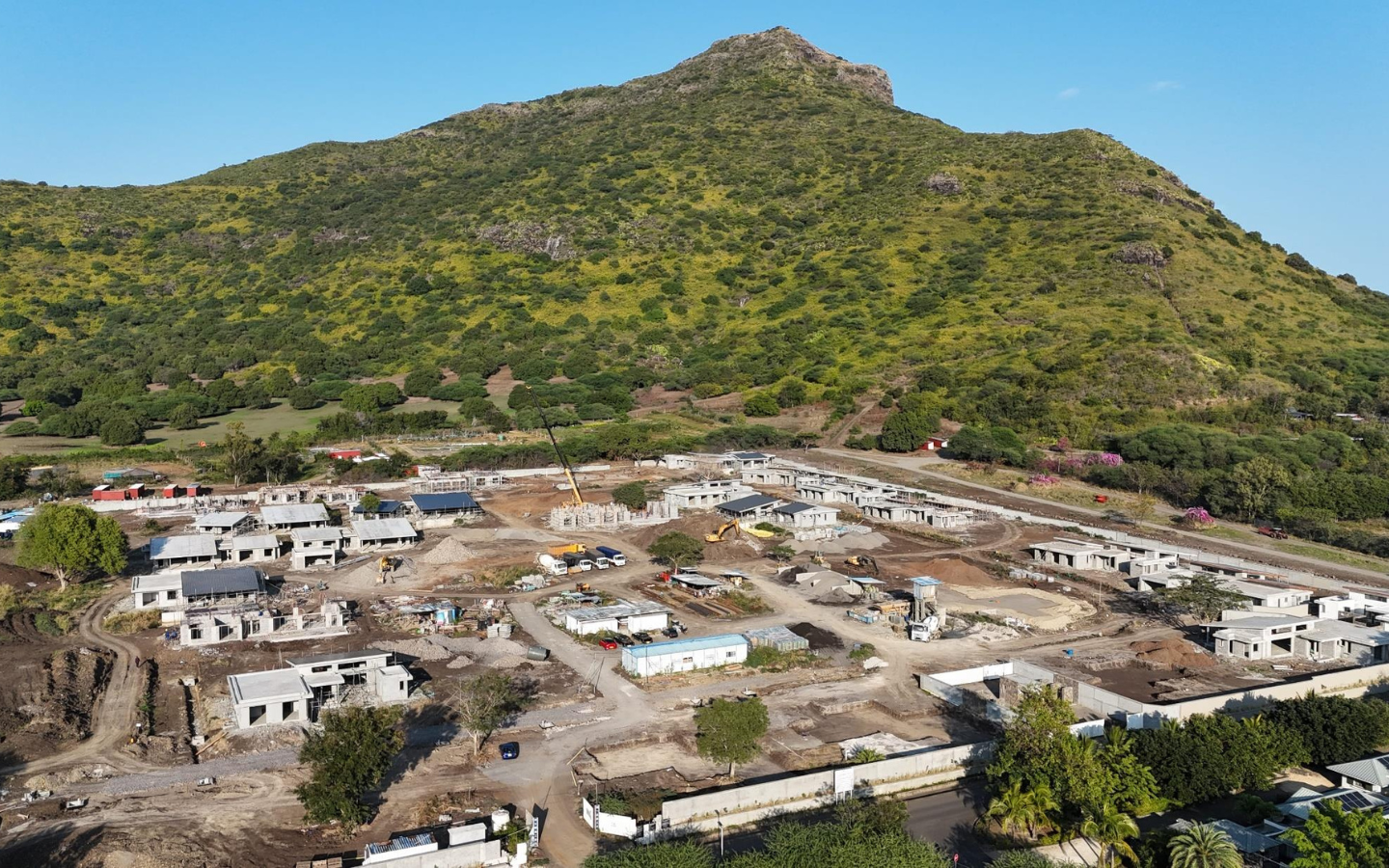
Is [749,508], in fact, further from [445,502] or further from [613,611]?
[613,611]

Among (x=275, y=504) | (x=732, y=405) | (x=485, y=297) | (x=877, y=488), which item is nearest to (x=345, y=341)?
(x=485, y=297)

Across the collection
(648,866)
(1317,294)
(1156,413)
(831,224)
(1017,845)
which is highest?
(831,224)

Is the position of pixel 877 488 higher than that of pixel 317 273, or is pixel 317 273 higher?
pixel 317 273

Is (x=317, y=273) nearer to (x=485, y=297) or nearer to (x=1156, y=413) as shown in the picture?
(x=485, y=297)

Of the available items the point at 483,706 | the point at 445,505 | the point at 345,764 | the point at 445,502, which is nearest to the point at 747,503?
the point at 445,505

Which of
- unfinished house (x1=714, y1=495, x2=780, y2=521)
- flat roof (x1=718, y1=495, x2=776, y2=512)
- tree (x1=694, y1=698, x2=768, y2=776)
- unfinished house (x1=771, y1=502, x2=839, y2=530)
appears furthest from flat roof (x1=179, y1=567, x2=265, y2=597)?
unfinished house (x1=771, y1=502, x2=839, y2=530)

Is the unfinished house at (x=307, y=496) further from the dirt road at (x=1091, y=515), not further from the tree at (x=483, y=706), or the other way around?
the dirt road at (x=1091, y=515)

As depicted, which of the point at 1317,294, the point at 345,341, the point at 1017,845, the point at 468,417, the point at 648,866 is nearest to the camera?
the point at 648,866
